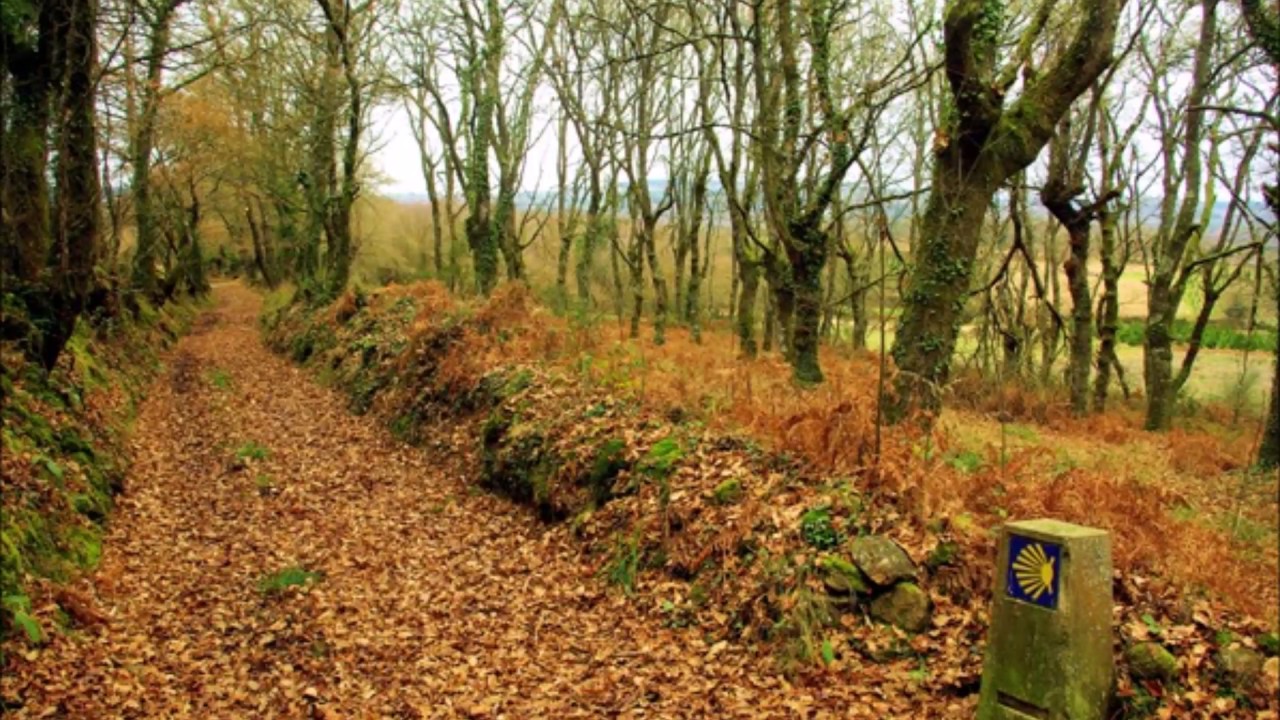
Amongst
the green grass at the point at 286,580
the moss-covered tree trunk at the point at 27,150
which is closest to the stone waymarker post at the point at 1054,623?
the green grass at the point at 286,580

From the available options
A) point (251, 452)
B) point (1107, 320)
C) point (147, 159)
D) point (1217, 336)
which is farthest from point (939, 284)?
point (147, 159)

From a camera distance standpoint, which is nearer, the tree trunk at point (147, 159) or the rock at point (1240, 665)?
the rock at point (1240, 665)

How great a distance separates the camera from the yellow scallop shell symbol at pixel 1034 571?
12.3 feet

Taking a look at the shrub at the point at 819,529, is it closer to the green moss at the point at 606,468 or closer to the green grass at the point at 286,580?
the green moss at the point at 606,468

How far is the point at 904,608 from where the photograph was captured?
5184 mm

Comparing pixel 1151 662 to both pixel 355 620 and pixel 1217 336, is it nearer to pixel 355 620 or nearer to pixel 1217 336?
pixel 355 620

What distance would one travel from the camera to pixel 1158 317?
47.0ft

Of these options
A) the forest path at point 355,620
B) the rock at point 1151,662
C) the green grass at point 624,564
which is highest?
the rock at point 1151,662

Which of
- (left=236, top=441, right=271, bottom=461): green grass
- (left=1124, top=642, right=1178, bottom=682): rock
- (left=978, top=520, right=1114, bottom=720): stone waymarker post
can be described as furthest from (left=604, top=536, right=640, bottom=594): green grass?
(left=236, top=441, right=271, bottom=461): green grass

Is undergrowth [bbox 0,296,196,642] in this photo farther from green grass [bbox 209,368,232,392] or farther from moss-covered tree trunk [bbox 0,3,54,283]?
green grass [bbox 209,368,232,392]

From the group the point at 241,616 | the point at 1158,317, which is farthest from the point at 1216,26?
the point at 241,616

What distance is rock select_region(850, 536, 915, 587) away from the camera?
17.4 feet

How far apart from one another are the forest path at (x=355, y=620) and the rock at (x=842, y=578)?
0.72 metres

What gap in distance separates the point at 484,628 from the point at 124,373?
9.55 metres
